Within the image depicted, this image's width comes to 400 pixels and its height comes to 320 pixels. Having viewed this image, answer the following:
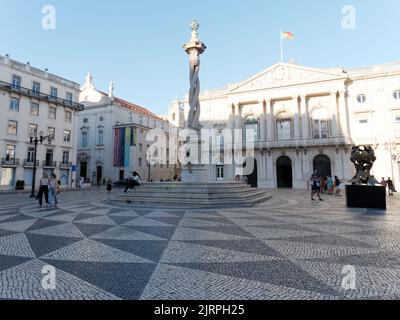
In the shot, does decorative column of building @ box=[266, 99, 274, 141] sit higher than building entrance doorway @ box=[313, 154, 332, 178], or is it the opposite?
decorative column of building @ box=[266, 99, 274, 141]

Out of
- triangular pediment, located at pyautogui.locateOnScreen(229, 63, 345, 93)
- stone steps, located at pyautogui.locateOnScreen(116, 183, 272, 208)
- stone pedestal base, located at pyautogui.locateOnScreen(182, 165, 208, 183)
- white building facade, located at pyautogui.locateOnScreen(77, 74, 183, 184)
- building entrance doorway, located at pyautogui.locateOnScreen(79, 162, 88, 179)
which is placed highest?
triangular pediment, located at pyautogui.locateOnScreen(229, 63, 345, 93)

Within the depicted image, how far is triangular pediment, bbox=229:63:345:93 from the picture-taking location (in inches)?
1238

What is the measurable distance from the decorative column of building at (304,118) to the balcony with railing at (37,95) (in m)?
31.6

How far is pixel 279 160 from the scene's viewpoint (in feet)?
109

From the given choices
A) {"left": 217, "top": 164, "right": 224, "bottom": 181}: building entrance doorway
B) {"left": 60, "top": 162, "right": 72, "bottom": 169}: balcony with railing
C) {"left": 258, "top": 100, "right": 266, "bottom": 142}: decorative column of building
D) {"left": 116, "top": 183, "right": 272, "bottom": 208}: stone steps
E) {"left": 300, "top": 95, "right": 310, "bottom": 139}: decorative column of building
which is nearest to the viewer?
{"left": 116, "top": 183, "right": 272, "bottom": 208}: stone steps

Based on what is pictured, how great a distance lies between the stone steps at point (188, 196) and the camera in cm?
1196

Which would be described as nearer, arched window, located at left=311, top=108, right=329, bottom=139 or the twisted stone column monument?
the twisted stone column monument

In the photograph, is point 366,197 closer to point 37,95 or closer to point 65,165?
point 65,165

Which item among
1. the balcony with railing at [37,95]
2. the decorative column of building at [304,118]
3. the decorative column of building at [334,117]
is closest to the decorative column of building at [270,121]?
the decorative column of building at [304,118]

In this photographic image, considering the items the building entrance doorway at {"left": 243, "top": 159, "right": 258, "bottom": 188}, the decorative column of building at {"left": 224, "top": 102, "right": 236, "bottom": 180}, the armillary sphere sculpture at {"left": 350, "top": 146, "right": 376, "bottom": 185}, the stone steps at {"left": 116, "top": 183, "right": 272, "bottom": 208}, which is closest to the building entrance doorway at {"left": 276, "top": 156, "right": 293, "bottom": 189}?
the building entrance doorway at {"left": 243, "top": 159, "right": 258, "bottom": 188}

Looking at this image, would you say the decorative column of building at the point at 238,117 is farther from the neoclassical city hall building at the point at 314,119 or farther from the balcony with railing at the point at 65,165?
the balcony with railing at the point at 65,165

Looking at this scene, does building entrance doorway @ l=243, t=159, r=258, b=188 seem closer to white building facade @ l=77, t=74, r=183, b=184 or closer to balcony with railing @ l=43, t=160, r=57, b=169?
white building facade @ l=77, t=74, r=183, b=184

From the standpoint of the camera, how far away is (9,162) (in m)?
27.7

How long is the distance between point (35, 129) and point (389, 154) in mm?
43146
